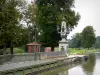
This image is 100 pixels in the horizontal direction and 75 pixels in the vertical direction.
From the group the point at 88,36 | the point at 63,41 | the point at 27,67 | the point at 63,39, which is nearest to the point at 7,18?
the point at 27,67

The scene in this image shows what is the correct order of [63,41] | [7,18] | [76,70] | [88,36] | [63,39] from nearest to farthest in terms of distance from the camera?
[7,18], [76,70], [63,41], [63,39], [88,36]

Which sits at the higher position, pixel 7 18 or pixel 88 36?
pixel 88 36

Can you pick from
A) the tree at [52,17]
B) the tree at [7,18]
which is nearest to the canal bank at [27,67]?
the tree at [7,18]

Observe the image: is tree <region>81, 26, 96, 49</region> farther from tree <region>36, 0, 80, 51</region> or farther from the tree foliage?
the tree foliage

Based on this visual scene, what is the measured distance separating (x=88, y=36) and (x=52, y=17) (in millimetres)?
73898

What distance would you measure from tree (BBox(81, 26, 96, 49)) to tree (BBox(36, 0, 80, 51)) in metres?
69.0

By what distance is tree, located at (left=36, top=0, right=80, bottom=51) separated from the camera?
52.7m

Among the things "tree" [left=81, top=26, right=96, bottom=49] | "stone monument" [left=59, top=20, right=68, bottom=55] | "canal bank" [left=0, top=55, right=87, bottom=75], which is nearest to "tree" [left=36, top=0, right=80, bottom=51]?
"stone monument" [left=59, top=20, right=68, bottom=55]

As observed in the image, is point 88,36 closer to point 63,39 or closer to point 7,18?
point 63,39

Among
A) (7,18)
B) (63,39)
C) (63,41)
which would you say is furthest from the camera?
(63,39)

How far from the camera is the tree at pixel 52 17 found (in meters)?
52.7

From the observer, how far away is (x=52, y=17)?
52.8 metres

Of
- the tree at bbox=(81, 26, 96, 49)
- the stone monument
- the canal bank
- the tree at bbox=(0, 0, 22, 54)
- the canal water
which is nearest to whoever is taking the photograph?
the canal bank

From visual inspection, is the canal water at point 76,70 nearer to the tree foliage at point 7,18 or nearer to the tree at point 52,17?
the tree foliage at point 7,18
